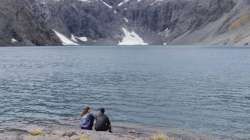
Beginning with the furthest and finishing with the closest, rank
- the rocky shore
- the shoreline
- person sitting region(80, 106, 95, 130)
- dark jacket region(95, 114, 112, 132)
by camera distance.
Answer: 1. person sitting region(80, 106, 95, 130)
2. dark jacket region(95, 114, 112, 132)
3. the shoreline
4. the rocky shore

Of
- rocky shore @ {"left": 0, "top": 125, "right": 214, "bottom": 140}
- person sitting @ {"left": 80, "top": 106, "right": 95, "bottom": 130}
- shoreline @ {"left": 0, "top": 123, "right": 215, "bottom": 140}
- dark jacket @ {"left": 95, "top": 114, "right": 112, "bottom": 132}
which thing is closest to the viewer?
rocky shore @ {"left": 0, "top": 125, "right": 214, "bottom": 140}

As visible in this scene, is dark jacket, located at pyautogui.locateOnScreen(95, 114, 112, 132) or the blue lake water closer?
dark jacket, located at pyautogui.locateOnScreen(95, 114, 112, 132)

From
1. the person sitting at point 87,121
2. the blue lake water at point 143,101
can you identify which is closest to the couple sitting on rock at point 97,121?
the person sitting at point 87,121

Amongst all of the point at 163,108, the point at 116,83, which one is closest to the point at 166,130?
the point at 163,108

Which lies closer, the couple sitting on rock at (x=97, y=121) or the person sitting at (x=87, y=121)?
the couple sitting on rock at (x=97, y=121)

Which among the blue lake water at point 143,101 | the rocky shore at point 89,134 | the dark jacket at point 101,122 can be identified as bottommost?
the rocky shore at point 89,134

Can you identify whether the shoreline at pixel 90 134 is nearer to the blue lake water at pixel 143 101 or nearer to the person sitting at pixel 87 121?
the person sitting at pixel 87 121

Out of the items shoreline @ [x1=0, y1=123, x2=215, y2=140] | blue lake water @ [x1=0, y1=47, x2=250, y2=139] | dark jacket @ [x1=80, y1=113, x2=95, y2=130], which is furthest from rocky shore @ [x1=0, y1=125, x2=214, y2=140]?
blue lake water @ [x1=0, y1=47, x2=250, y2=139]

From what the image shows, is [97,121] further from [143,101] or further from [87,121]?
[143,101]

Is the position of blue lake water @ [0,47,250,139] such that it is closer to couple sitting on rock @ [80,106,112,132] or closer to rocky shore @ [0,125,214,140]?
rocky shore @ [0,125,214,140]

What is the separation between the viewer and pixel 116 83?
70688 millimetres

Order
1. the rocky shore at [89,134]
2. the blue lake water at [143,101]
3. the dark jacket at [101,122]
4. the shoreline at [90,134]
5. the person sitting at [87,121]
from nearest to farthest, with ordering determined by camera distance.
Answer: the rocky shore at [89,134] → the shoreline at [90,134] → the dark jacket at [101,122] → the person sitting at [87,121] → the blue lake water at [143,101]

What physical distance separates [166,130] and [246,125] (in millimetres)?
6791

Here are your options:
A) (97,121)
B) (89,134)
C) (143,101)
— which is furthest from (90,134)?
(143,101)
